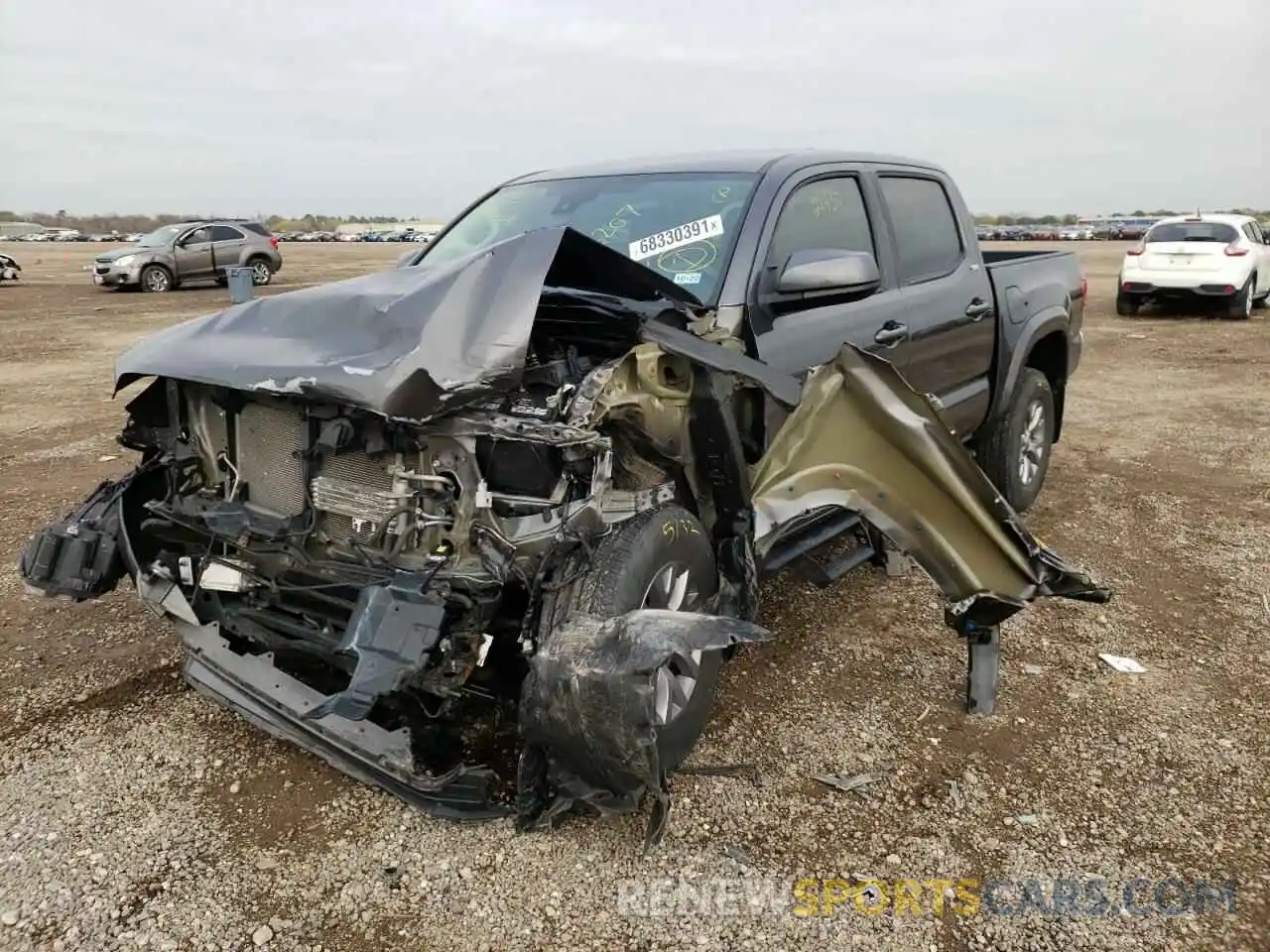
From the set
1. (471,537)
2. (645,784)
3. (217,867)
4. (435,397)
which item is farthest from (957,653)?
(217,867)

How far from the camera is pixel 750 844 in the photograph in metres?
2.73

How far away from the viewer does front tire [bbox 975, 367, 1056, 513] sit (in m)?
5.33

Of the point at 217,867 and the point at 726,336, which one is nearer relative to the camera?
the point at 217,867

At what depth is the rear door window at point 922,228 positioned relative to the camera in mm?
4441

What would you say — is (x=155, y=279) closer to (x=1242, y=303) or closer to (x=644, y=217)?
(x=644, y=217)

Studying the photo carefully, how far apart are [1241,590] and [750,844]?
315cm

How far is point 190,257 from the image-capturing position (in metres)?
20.8

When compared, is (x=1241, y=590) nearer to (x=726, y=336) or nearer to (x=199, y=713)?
(x=726, y=336)

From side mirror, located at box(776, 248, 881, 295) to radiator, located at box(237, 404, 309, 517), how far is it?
1693 millimetres

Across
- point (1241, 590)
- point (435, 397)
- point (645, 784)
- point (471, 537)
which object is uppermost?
point (435, 397)

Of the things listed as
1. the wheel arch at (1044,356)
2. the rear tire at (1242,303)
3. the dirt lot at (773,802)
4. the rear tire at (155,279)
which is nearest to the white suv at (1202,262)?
the rear tire at (1242,303)

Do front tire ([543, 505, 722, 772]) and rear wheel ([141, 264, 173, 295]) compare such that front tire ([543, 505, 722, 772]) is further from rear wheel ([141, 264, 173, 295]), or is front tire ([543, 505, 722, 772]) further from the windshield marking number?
rear wheel ([141, 264, 173, 295])

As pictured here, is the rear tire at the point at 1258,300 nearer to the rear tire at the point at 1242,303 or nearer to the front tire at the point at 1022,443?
the rear tire at the point at 1242,303

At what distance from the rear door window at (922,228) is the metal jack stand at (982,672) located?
67.9 inches
